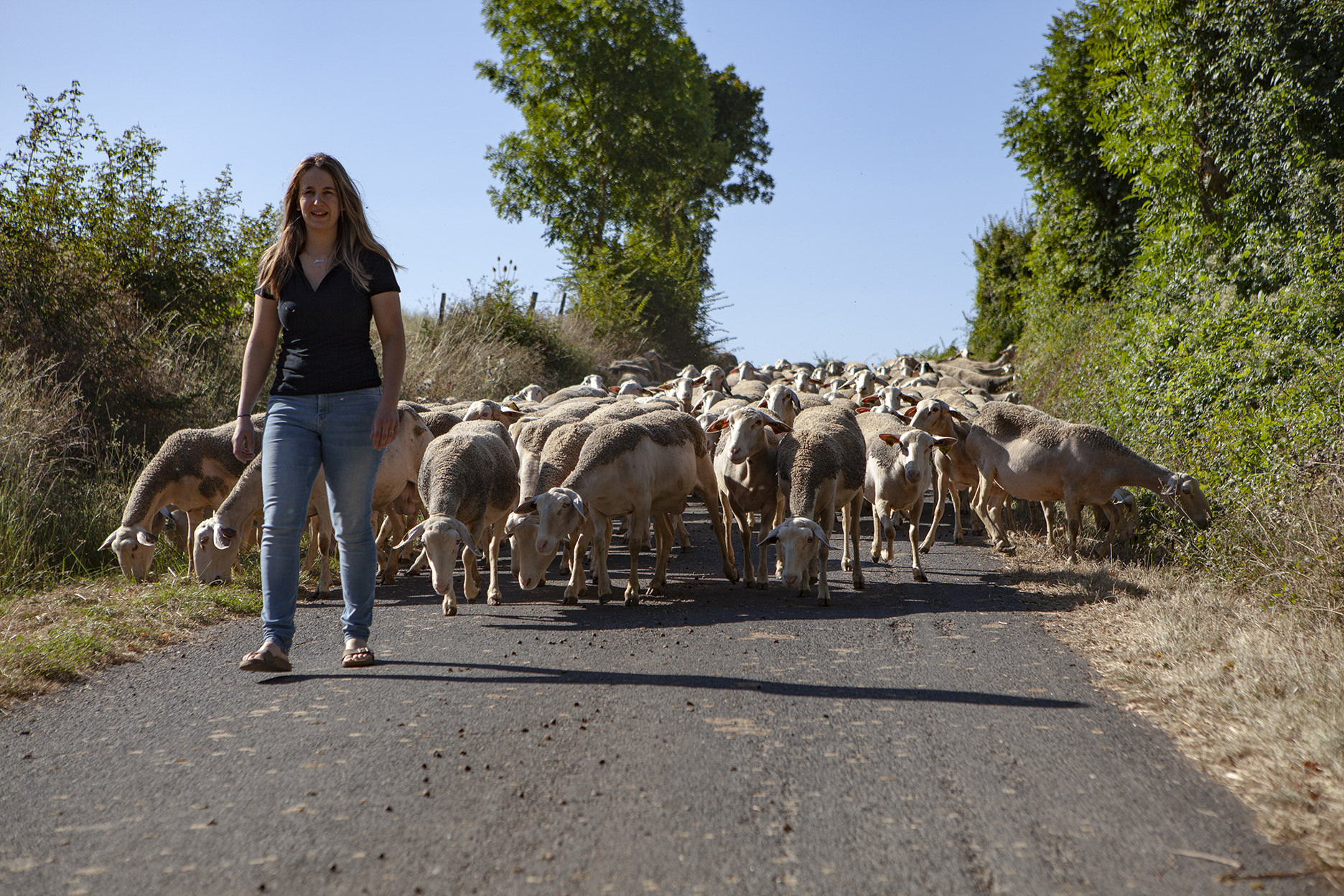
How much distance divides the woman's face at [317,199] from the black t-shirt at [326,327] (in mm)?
243

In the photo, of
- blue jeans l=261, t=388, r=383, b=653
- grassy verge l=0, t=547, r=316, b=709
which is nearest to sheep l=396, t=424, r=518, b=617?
grassy verge l=0, t=547, r=316, b=709

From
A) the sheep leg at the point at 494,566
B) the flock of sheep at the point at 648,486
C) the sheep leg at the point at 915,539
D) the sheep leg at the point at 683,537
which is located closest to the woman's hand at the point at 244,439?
the flock of sheep at the point at 648,486

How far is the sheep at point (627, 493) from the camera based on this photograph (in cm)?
821

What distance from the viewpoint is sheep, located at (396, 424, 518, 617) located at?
7.74m

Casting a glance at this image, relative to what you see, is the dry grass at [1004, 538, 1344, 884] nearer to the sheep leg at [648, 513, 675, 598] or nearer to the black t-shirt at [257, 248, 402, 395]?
the sheep leg at [648, 513, 675, 598]

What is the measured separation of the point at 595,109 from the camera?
36.5 meters

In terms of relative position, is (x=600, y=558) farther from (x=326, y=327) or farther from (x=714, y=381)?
(x=714, y=381)

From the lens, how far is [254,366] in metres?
5.64

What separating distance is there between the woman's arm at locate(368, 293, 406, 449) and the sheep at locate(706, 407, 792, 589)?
4522 millimetres

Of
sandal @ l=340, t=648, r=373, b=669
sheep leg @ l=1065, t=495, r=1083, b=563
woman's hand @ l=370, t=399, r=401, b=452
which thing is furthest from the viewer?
sheep leg @ l=1065, t=495, r=1083, b=563

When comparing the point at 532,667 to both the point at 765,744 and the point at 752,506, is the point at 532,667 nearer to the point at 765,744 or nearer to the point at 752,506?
the point at 765,744

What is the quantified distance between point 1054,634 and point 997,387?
21331 mm

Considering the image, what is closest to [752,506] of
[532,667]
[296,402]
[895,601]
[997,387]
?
[895,601]

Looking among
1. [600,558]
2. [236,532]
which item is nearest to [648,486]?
[600,558]
